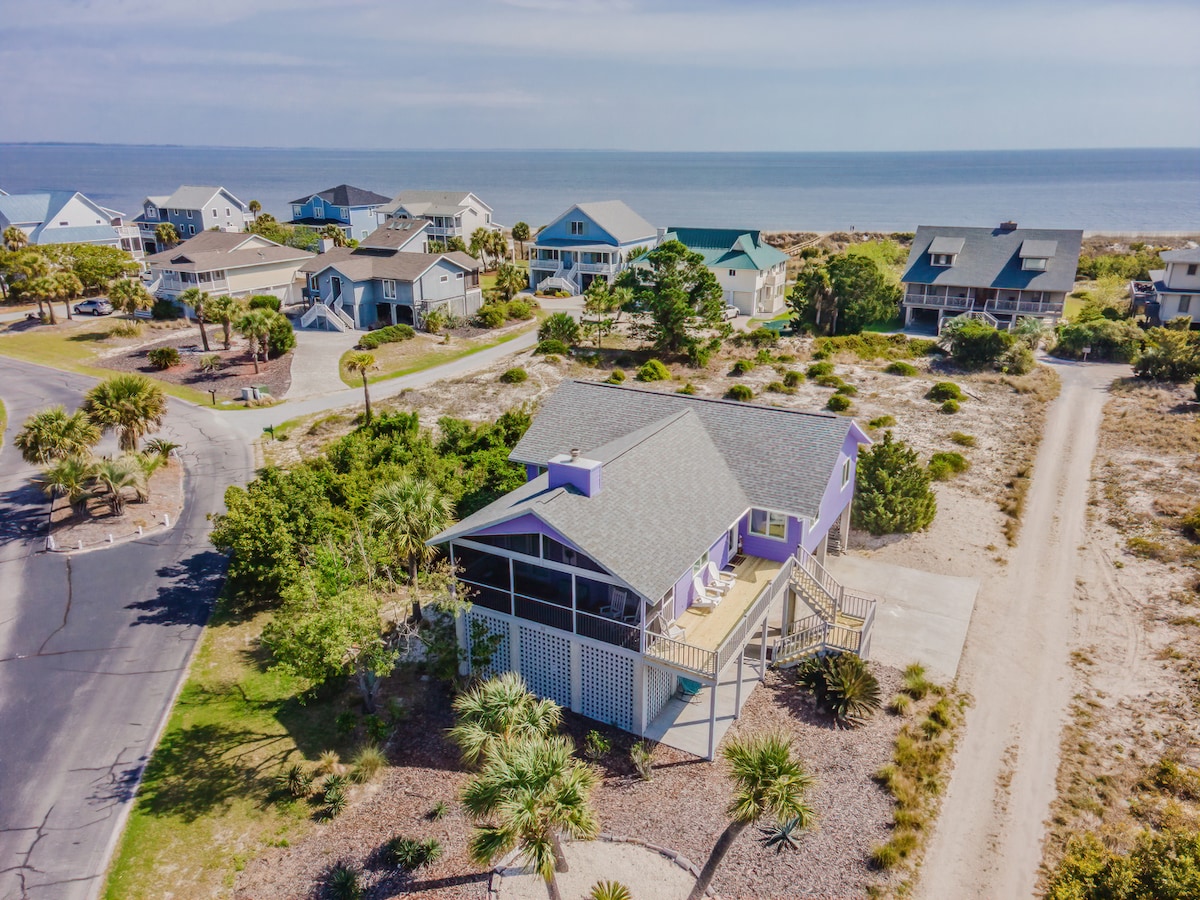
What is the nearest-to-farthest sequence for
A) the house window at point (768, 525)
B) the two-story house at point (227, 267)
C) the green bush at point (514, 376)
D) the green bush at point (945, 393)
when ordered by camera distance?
1. the house window at point (768, 525)
2. the green bush at point (945, 393)
3. the green bush at point (514, 376)
4. the two-story house at point (227, 267)

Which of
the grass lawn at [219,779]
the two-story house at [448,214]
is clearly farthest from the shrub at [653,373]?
the two-story house at [448,214]

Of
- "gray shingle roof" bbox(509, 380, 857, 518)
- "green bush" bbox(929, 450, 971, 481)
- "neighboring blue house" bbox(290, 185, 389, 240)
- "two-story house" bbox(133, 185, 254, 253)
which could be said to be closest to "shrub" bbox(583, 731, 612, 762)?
"gray shingle roof" bbox(509, 380, 857, 518)

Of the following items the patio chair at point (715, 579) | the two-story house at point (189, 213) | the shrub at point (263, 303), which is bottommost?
the patio chair at point (715, 579)

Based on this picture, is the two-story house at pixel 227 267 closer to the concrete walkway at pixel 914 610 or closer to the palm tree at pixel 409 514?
the palm tree at pixel 409 514

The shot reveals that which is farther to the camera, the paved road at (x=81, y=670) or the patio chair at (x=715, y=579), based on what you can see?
the patio chair at (x=715, y=579)

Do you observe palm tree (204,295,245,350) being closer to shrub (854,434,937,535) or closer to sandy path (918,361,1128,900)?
shrub (854,434,937,535)

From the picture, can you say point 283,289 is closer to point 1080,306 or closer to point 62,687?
point 62,687

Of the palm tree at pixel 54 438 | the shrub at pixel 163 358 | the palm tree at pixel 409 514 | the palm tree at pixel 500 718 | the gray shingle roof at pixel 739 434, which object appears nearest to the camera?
the palm tree at pixel 500 718

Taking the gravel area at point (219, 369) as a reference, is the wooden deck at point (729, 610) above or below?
below
